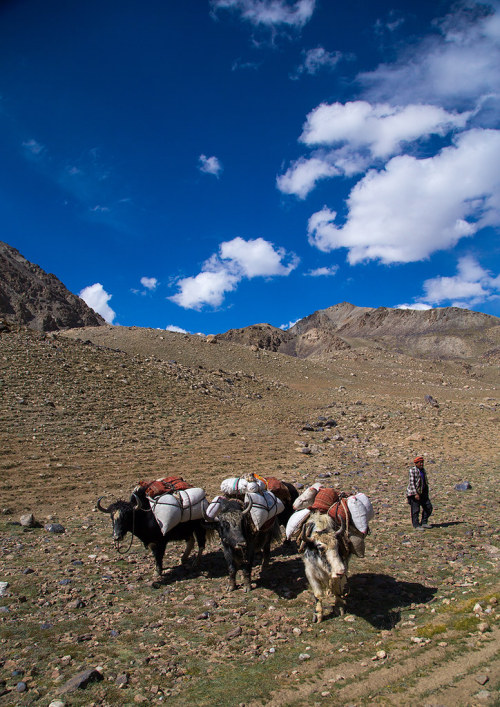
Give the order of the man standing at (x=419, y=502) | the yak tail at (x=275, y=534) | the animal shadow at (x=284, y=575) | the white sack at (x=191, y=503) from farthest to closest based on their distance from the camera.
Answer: the man standing at (x=419, y=502)
the yak tail at (x=275, y=534)
the white sack at (x=191, y=503)
the animal shadow at (x=284, y=575)

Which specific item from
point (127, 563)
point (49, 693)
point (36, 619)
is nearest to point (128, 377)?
point (127, 563)

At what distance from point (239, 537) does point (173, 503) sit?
127cm

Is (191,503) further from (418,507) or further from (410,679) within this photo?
(418,507)

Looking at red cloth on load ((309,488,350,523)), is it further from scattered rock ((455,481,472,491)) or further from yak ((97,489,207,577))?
scattered rock ((455,481,472,491))

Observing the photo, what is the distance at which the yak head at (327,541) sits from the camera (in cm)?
533

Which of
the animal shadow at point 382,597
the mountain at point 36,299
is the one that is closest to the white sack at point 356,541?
the animal shadow at point 382,597

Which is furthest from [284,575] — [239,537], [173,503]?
[173,503]

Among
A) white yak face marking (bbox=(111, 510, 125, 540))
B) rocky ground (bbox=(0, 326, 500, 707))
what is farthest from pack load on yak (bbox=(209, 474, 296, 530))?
white yak face marking (bbox=(111, 510, 125, 540))

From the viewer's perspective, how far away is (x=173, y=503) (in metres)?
6.96

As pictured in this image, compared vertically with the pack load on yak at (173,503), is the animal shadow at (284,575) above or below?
below

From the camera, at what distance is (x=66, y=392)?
20609mm

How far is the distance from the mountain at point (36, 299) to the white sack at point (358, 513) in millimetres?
108951

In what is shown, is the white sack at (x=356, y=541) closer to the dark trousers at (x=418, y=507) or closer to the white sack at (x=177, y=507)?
the white sack at (x=177, y=507)

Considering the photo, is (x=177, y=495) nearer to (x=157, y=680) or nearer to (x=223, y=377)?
(x=157, y=680)
